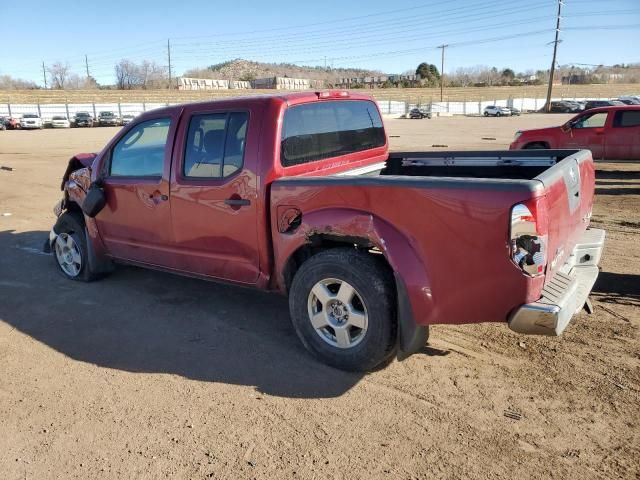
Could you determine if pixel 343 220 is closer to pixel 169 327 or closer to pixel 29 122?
pixel 169 327

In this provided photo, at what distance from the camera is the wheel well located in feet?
11.5

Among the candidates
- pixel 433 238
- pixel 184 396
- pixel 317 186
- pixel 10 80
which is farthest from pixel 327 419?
pixel 10 80

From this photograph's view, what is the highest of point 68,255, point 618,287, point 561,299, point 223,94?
point 223,94

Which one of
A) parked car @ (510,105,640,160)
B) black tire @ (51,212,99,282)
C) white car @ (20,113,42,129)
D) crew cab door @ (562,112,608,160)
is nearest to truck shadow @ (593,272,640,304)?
black tire @ (51,212,99,282)

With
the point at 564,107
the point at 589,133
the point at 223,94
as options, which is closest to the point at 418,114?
the point at 564,107

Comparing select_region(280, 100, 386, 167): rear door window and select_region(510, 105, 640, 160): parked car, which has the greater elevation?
select_region(280, 100, 386, 167): rear door window

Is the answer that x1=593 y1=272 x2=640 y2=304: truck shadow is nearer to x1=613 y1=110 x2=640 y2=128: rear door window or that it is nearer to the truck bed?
the truck bed

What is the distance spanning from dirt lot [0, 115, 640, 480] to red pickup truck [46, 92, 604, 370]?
43 cm

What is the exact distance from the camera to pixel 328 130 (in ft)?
14.8

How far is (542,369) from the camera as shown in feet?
11.7

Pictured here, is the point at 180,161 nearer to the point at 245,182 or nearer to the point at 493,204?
the point at 245,182

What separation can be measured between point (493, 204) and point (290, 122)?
183cm

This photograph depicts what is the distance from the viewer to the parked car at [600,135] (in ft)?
44.7

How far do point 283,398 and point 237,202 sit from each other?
152 centimetres
